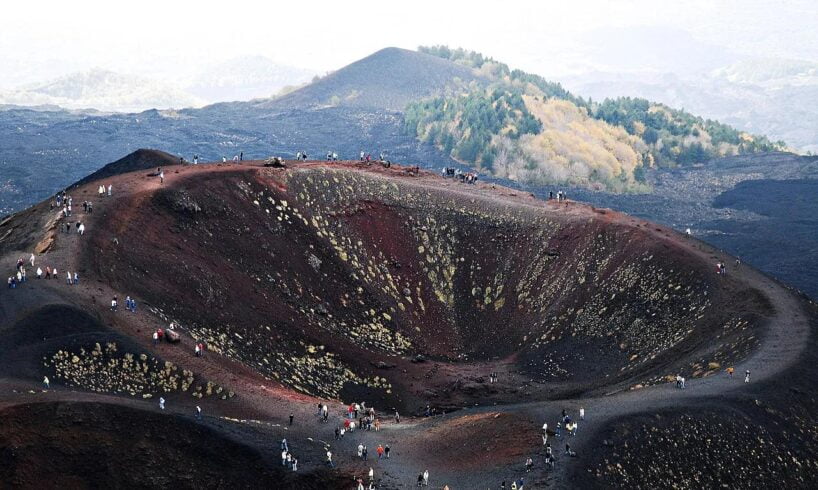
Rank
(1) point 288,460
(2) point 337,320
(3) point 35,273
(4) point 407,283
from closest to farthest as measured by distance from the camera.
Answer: (1) point 288,460 → (3) point 35,273 → (2) point 337,320 → (4) point 407,283

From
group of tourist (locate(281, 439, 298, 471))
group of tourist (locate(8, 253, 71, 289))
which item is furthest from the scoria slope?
group of tourist (locate(281, 439, 298, 471))

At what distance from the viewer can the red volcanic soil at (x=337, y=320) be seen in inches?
2302

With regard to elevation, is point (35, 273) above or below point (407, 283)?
above

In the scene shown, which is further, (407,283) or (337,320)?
(407,283)

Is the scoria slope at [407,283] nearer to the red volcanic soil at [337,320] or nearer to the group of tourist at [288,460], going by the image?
the red volcanic soil at [337,320]

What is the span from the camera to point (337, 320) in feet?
317

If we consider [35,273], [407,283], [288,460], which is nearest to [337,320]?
[407,283]

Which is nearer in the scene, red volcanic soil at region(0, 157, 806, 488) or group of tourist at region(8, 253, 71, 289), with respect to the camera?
red volcanic soil at region(0, 157, 806, 488)

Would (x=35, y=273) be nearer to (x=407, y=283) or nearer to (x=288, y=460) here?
(x=288, y=460)

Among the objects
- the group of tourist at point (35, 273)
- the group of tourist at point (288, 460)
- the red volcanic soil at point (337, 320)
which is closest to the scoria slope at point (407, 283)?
the red volcanic soil at point (337, 320)

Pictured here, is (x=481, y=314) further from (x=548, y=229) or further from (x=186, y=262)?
(x=186, y=262)

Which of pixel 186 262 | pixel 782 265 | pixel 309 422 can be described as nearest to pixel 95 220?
pixel 186 262

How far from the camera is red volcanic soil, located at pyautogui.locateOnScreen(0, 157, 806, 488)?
58.5 metres

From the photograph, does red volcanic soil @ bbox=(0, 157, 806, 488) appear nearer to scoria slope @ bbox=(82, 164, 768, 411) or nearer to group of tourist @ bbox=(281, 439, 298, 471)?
scoria slope @ bbox=(82, 164, 768, 411)
